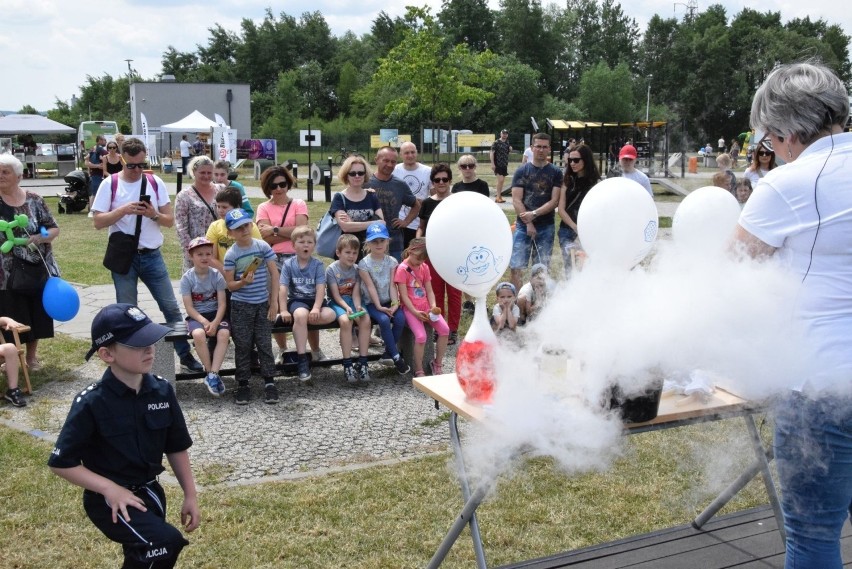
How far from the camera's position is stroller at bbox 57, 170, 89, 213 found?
17156 mm

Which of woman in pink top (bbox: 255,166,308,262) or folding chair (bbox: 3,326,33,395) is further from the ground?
woman in pink top (bbox: 255,166,308,262)

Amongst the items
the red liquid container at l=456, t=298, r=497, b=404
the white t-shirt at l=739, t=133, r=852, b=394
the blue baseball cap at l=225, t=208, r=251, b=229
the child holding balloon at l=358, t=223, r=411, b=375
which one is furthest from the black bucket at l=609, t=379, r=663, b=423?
the blue baseball cap at l=225, t=208, r=251, b=229

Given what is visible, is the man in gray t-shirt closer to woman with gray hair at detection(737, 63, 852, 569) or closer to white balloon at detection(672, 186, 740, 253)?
white balloon at detection(672, 186, 740, 253)

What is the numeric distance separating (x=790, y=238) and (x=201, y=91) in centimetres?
4251

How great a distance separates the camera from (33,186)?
25.4 m

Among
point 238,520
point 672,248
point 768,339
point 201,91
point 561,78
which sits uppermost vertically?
point 561,78

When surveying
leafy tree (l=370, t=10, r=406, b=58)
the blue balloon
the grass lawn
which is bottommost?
the grass lawn

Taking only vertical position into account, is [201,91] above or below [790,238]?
above

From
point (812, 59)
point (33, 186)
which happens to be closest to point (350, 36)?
point (33, 186)

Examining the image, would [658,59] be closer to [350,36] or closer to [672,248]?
[350,36]

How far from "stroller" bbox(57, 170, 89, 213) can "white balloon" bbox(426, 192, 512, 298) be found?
634 inches

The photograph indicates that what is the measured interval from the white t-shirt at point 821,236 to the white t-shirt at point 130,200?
4.78 m

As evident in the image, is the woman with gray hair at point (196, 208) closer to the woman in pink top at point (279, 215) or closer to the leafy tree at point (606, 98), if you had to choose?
the woman in pink top at point (279, 215)

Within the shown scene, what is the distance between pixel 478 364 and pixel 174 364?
3.60m
